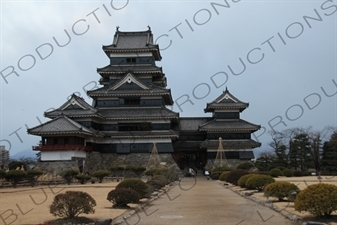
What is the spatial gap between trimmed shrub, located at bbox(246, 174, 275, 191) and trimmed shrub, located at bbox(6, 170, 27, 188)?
19785 millimetres

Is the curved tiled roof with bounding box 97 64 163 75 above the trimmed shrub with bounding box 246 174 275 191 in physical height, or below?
above

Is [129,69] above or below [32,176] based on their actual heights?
above

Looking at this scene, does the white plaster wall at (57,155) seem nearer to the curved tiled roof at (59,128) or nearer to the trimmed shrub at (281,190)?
the curved tiled roof at (59,128)

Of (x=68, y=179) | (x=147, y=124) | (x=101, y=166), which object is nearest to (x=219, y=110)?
(x=147, y=124)

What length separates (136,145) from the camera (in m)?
47.6

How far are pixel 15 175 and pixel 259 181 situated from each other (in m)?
21.0

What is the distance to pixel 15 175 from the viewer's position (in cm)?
3234

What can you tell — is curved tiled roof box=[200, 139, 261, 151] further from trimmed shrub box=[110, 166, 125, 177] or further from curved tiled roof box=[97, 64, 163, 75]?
trimmed shrub box=[110, 166, 125, 177]

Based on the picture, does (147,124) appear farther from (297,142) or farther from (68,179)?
(297,142)

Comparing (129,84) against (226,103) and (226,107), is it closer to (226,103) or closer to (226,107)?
(226,107)

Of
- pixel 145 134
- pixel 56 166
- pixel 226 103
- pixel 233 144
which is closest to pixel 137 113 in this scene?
pixel 145 134

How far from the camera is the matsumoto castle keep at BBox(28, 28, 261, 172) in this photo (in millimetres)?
42281

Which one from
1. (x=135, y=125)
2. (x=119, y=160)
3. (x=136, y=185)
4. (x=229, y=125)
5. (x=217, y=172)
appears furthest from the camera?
(x=229, y=125)

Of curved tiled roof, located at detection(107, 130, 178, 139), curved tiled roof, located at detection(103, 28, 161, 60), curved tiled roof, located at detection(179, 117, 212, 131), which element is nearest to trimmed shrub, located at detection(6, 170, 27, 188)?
curved tiled roof, located at detection(107, 130, 178, 139)
